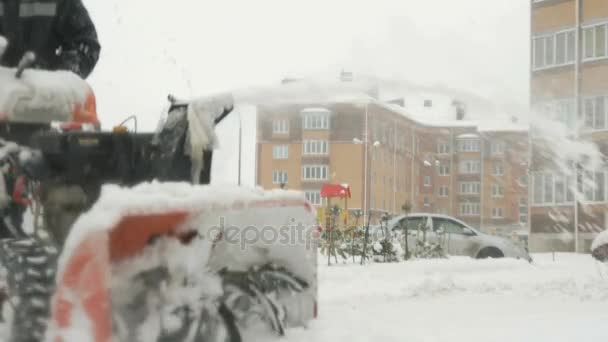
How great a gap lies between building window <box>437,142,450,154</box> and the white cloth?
59.3m

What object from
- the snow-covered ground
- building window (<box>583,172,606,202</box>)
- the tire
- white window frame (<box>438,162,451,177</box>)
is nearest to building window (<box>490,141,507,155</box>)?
white window frame (<box>438,162,451,177</box>)

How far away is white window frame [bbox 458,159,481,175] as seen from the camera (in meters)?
62.5

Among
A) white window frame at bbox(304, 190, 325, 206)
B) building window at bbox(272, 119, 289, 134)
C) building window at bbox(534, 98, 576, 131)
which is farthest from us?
building window at bbox(272, 119, 289, 134)

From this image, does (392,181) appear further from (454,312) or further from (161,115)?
(161,115)

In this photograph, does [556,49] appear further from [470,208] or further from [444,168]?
[444,168]

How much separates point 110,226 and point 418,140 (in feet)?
172

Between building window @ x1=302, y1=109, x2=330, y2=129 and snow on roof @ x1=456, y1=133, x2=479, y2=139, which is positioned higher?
building window @ x1=302, y1=109, x2=330, y2=129

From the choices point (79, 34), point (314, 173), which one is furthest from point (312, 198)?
point (314, 173)

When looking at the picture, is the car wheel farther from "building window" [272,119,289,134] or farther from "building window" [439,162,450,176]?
"building window" [439,162,450,176]

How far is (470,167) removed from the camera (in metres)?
63.4

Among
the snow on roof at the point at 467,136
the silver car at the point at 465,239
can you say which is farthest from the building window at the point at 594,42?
the snow on roof at the point at 467,136

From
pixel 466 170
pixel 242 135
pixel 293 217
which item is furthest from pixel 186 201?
pixel 466 170

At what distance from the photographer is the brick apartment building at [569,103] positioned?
Result: 3181 centimetres

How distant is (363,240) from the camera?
14961 mm
